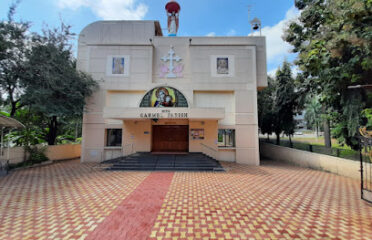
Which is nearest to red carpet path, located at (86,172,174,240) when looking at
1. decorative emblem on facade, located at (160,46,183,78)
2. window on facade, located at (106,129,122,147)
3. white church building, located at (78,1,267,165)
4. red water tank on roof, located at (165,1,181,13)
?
white church building, located at (78,1,267,165)

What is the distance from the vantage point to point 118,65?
12.9 meters

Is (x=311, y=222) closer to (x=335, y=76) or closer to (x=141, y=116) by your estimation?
(x=335, y=76)

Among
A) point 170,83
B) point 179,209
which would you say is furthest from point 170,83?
point 179,209

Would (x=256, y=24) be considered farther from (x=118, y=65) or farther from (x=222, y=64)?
(x=118, y=65)

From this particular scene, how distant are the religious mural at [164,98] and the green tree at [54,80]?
15.0 feet

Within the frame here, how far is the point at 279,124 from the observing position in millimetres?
16562

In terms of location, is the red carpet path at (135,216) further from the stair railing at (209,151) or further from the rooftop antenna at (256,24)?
the rooftop antenna at (256,24)

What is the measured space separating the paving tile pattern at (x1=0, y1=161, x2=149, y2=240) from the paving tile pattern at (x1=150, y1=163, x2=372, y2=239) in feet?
5.81

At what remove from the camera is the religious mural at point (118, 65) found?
12.9 metres

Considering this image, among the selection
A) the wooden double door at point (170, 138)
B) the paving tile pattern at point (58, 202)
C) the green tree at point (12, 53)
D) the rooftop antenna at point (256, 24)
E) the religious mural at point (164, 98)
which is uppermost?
the rooftop antenna at point (256, 24)

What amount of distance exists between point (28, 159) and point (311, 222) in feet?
50.6

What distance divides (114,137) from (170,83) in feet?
19.8

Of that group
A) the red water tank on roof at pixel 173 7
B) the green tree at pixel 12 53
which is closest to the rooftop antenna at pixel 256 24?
the red water tank on roof at pixel 173 7

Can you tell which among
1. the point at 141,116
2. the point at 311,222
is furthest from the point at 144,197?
the point at 141,116
